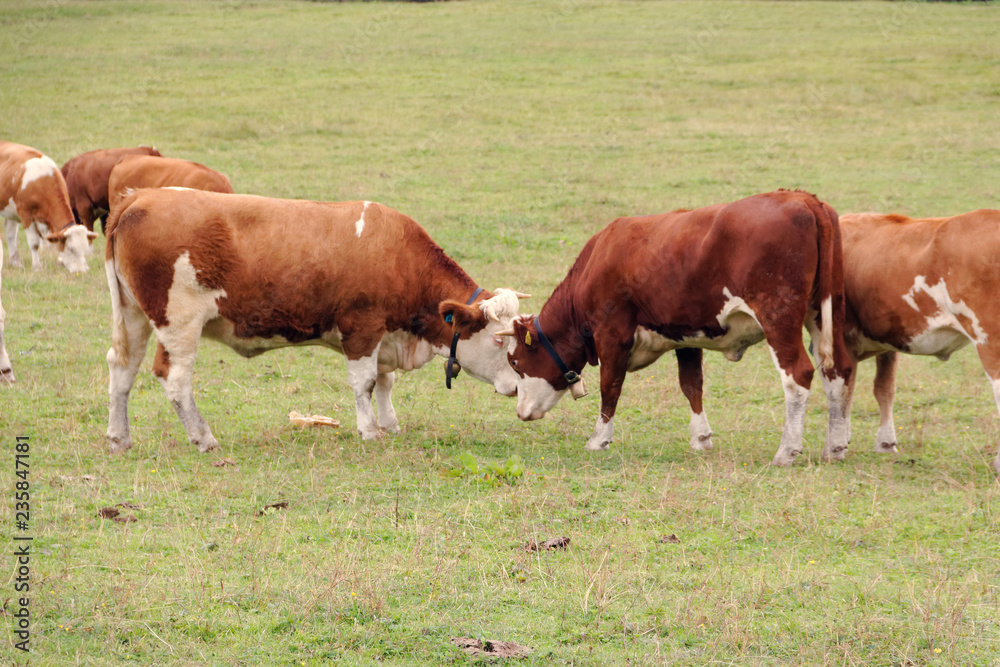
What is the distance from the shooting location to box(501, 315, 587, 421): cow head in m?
9.32

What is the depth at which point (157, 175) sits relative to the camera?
16125 millimetres

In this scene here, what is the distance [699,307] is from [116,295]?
4644 millimetres

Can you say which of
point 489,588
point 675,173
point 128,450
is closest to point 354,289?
point 128,450

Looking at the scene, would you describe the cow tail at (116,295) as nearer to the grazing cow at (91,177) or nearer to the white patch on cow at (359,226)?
the white patch on cow at (359,226)

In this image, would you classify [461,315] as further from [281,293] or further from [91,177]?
[91,177]

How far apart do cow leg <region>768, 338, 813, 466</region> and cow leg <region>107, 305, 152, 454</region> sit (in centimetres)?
501

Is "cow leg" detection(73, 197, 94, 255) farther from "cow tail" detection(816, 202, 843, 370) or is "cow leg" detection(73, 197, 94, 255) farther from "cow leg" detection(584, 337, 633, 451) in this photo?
"cow tail" detection(816, 202, 843, 370)

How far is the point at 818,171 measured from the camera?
20562mm

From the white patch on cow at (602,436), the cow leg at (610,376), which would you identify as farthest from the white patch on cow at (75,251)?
the white patch on cow at (602,436)

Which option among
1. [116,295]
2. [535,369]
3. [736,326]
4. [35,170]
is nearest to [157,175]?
[35,170]

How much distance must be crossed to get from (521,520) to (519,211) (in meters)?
12.0

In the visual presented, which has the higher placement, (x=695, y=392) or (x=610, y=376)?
(x=610, y=376)

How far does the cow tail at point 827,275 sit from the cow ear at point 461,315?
2816 millimetres

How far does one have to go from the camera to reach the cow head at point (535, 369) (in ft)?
30.6
